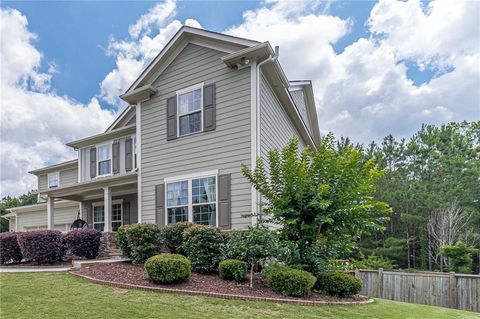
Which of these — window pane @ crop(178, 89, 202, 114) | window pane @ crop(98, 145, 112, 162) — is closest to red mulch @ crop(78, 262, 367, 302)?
window pane @ crop(178, 89, 202, 114)

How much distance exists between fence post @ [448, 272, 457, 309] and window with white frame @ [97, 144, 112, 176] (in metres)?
14.0

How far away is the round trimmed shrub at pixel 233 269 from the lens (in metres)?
8.00

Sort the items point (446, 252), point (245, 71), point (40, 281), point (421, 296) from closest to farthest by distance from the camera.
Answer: point (40, 281) → point (245, 71) → point (421, 296) → point (446, 252)

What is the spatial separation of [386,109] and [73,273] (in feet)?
80.2

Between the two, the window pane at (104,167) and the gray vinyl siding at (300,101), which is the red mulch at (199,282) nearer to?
the window pane at (104,167)

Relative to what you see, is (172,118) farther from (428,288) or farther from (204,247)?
(428,288)

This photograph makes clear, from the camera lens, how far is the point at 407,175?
3152cm

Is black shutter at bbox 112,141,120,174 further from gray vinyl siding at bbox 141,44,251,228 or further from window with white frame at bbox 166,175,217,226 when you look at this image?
window with white frame at bbox 166,175,217,226

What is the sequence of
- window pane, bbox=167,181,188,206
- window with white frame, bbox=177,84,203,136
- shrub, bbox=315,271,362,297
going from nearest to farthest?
1. shrub, bbox=315,271,362,297
2. window pane, bbox=167,181,188,206
3. window with white frame, bbox=177,84,203,136

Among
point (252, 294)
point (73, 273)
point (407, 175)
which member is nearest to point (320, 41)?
point (252, 294)

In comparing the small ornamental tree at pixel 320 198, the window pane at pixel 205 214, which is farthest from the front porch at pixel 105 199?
the small ornamental tree at pixel 320 198

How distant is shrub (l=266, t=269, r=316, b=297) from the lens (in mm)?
7148

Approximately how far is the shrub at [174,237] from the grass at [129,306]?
8.02ft

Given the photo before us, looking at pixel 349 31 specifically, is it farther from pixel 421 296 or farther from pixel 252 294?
pixel 252 294
